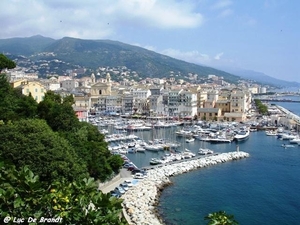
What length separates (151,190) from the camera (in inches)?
546

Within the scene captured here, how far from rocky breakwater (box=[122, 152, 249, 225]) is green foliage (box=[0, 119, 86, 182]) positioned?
94.9 inches

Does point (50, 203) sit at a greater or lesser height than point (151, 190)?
greater

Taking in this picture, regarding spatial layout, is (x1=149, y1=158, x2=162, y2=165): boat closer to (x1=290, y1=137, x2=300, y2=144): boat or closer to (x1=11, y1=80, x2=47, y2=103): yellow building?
(x1=11, y1=80, x2=47, y2=103): yellow building

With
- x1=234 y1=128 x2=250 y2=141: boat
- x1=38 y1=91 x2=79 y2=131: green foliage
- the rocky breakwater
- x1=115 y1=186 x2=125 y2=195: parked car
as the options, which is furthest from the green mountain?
x1=115 y1=186 x2=125 y2=195: parked car

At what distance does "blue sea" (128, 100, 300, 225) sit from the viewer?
12.3 meters

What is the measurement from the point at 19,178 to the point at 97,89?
42220 millimetres

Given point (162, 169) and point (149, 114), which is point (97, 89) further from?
point (162, 169)

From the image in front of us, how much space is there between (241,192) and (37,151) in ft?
29.0

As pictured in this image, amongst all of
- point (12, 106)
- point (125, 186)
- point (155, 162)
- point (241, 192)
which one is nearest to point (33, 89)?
point (12, 106)

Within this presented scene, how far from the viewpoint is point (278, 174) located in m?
18.1

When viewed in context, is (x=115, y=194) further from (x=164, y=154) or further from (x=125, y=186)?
(x=164, y=154)

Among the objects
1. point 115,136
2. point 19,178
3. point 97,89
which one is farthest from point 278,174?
point 97,89

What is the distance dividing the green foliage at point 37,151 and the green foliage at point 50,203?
5619 mm

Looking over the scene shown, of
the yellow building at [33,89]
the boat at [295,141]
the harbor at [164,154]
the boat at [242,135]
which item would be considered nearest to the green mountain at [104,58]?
the harbor at [164,154]
